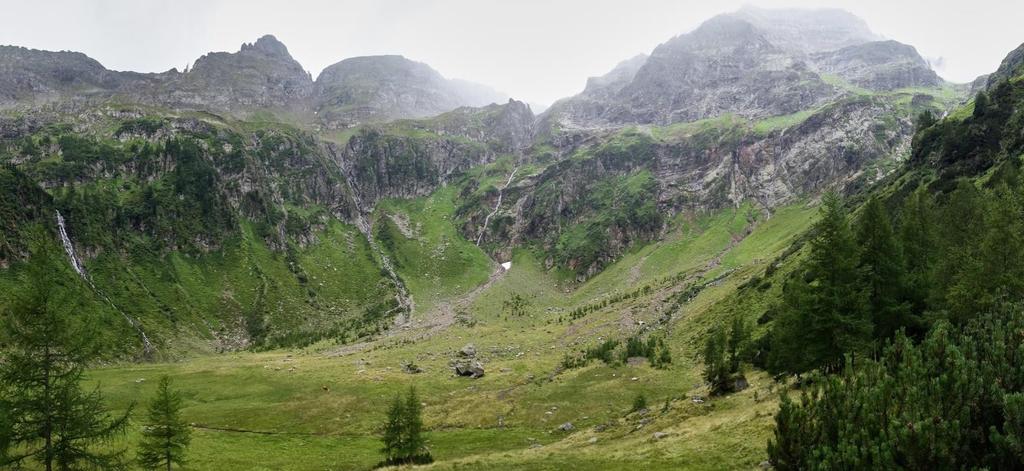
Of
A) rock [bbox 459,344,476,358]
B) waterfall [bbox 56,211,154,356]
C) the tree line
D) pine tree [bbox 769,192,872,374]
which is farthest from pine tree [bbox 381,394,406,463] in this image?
waterfall [bbox 56,211,154,356]

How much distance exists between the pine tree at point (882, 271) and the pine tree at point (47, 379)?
4833cm

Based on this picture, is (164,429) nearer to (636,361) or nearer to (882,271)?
(882,271)

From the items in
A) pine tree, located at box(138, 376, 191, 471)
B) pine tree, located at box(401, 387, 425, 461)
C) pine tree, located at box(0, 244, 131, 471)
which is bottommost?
pine tree, located at box(401, 387, 425, 461)

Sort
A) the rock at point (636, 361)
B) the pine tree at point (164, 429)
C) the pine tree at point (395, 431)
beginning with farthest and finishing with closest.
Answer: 1. the rock at point (636, 361)
2. the pine tree at point (395, 431)
3. the pine tree at point (164, 429)

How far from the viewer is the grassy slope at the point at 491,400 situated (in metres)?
33.3

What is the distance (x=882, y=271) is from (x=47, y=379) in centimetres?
5264

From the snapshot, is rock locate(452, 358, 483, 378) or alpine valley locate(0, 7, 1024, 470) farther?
rock locate(452, 358, 483, 378)

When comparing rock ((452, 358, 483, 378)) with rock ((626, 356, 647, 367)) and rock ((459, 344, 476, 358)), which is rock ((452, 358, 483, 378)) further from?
rock ((626, 356, 647, 367))

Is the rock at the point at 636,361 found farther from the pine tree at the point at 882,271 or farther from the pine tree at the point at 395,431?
the pine tree at the point at 395,431

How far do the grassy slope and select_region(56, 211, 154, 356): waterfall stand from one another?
1479cm

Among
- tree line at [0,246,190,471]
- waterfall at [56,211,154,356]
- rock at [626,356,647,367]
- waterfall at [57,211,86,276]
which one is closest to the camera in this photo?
tree line at [0,246,190,471]

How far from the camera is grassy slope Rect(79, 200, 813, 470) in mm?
33281

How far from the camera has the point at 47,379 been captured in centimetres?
2381

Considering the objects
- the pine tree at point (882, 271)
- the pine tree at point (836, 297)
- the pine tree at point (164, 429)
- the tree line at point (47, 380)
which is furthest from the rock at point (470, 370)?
the tree line at point (47, 380)
